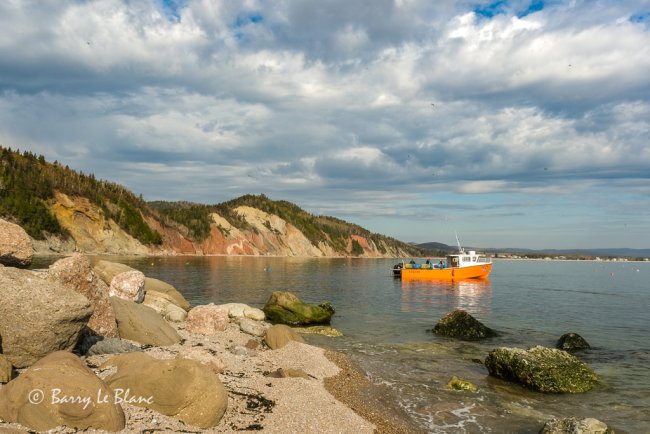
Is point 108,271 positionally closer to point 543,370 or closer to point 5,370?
point 5,370

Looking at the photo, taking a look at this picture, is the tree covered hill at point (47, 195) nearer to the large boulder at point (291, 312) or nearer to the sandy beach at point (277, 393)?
the large boulder at point (291, 312)

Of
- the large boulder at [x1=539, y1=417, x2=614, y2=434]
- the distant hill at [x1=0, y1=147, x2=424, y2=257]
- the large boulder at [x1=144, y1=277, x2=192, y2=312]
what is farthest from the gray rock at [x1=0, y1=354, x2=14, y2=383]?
the distant hill at [x1=0, y1=147, x2=424, y2=257]

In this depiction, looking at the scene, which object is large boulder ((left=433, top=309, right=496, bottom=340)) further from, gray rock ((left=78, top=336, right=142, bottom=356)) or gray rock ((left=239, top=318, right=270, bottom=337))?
gray rock ((left=78, top=336, right=142, bottom=356))

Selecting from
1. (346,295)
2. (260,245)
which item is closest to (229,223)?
(260,245)

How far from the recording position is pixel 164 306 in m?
21.6

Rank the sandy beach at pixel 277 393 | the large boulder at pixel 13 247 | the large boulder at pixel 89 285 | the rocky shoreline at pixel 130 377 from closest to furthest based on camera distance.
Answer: the rocky shoreline at pixel 130 377 → the sandy beach at pixel 277 393 → the large boulder at pixel 13 247 → the large boulder at pixel 89 285

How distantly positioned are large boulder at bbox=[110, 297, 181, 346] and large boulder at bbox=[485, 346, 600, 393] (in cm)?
1181

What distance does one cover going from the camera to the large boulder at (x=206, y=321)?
63.8 ft

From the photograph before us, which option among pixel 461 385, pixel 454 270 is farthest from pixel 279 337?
pixel 454 270

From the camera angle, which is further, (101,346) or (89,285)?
(89,285)

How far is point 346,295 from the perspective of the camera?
140 feet

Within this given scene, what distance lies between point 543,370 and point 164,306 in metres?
16.6

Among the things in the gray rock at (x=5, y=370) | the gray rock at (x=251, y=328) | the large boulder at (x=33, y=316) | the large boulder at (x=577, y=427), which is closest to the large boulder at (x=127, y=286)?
the gray rock at (x=251, y=328)

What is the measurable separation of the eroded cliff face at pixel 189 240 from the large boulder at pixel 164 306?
55758 millimetres
